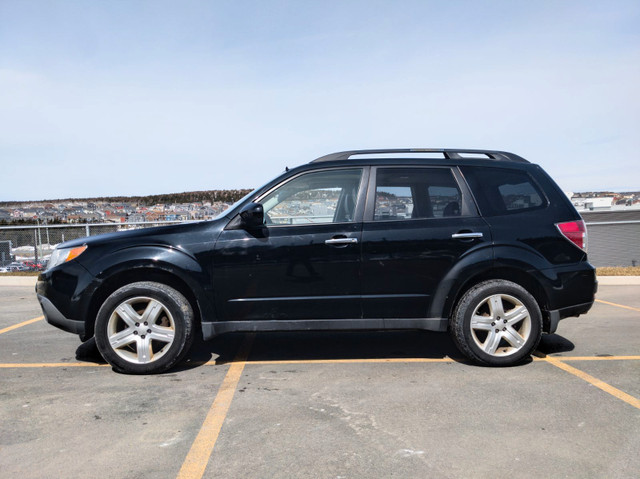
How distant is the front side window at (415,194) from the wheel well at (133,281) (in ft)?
5.91

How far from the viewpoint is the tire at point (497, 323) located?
462 cm

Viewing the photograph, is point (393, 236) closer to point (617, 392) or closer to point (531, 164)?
→ point (531, 164)

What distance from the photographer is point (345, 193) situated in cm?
492

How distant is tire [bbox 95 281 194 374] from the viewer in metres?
4.52

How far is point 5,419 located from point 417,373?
311cm

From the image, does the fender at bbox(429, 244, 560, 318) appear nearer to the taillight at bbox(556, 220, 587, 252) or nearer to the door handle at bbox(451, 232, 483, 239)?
the door handle at bbox(451, 232, 483, 239)

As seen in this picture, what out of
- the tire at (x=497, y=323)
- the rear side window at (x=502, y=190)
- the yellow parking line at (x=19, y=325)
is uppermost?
the rear side window at (x=502, y=190)

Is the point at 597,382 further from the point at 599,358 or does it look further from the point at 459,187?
the point at 459,187

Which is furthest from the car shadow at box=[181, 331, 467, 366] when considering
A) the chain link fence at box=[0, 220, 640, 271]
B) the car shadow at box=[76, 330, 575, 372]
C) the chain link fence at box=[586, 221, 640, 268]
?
the chain link fence at box=[586, 221, 640, 268]

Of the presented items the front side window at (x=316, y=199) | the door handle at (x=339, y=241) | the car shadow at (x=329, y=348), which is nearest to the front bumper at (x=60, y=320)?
the car shadow at (x=329, y=348)

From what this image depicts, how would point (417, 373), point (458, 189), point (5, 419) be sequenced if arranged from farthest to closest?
1. point (458, 189)
2. point (417, 373)
3. point (5, 419)

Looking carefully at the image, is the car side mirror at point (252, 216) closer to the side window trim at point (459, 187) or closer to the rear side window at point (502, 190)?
the side window trim at point (459, 187)

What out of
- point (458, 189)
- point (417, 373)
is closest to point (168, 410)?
point (417, 373)

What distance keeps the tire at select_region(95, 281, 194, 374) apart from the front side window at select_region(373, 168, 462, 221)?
6.23 feet
